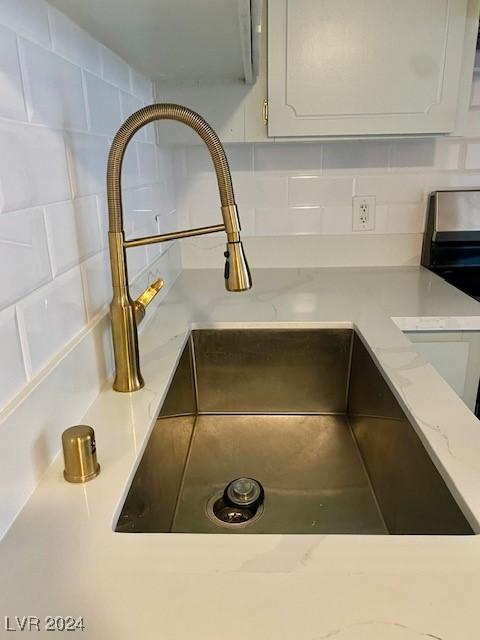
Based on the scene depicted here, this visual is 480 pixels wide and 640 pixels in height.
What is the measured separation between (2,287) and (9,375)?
10 cm

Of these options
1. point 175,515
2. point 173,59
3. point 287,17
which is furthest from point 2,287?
point 287,17

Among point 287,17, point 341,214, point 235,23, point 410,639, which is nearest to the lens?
point 410,639

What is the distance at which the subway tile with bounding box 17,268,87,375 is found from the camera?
2.01 ft

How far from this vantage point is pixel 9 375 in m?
0.56

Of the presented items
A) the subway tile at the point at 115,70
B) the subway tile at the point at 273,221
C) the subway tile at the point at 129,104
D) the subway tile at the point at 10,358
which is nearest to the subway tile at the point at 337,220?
the subway tile at the point at 273,221

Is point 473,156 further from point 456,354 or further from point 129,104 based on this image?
point 129,104

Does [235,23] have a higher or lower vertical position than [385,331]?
higher

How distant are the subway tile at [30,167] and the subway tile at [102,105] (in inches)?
7.2

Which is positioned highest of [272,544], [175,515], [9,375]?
[9,375]

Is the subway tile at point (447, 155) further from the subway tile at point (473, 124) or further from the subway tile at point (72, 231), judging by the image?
the subway tile at point (72, 231)

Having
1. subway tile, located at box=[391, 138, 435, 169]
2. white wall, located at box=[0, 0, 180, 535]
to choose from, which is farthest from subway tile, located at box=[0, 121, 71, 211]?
subway tile, located at box=[391, 138, 435, 169]

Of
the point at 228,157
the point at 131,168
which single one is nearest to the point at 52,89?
the point at 131,168

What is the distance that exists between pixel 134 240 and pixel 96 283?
13 centimetres

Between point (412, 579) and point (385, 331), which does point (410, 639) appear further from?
point (385, 331)
